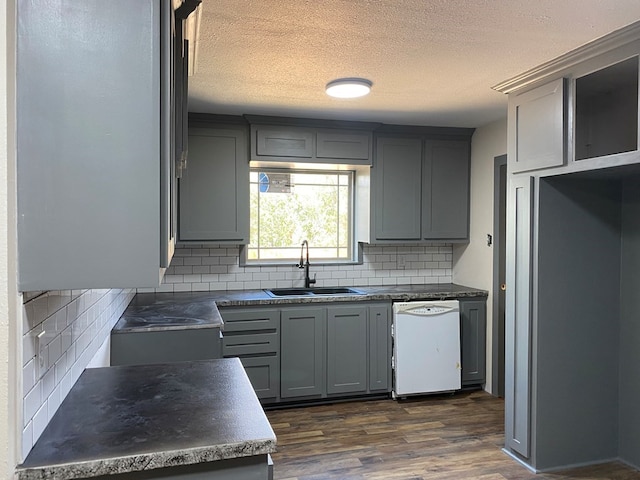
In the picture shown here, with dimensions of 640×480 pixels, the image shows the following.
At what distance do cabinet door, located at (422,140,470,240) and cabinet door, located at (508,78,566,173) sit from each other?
1.40 metres

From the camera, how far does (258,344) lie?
3.74 meters

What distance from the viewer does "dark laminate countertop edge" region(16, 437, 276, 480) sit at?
1.07m

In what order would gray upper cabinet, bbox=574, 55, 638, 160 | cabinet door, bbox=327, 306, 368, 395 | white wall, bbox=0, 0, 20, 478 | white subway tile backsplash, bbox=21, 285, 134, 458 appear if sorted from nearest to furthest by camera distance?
white wall, bbox=0, 0, 20, 478 < white subway tile backsplash, bbox=21, 285, 134, 458 < gray upper cabinet, bbox=574, 55, 638, 160 < cabinet door, bbox=327, 306, 368, 395

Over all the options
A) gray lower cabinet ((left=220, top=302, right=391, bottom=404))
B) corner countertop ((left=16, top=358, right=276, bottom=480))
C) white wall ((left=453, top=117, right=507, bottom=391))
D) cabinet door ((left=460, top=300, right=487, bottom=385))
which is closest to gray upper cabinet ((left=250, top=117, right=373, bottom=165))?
white wall ((left=453, top=117, right=507, bottom=391))

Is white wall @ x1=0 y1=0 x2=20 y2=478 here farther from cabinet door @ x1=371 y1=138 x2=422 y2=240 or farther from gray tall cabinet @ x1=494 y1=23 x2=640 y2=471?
cabinet door @ x1=371 y1=138 x2=422 y2=240

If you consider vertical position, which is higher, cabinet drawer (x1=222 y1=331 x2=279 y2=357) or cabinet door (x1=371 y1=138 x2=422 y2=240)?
cabinet door (x1=371 y1=138 x2=422 y2=240)

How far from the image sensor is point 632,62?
2.23m

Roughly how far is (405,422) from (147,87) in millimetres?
3130

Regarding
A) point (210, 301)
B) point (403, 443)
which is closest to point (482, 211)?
point (403, 443)

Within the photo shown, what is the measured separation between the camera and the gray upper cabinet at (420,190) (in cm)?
428

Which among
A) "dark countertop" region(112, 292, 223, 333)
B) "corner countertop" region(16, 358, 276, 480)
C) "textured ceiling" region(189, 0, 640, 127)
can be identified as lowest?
"corner countertop" region(16, 358, 276, 480)

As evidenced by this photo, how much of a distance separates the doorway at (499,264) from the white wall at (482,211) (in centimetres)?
5

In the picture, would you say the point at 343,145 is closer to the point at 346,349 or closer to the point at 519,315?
the point at 346,349

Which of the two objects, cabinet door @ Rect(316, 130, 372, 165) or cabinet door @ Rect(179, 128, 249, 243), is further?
cabinet door @ Rect(316, 130, 372, 165)
